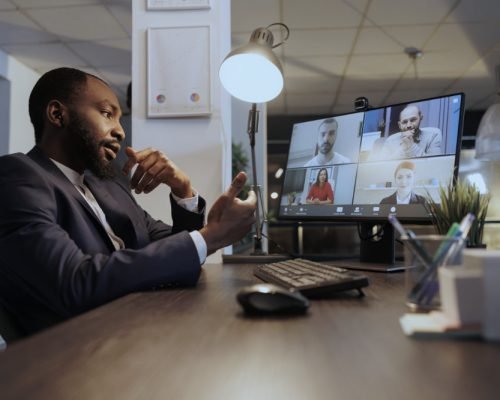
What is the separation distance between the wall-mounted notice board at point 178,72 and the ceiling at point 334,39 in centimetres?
188

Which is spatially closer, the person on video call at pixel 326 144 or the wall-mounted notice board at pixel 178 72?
the person on video call at pixel 326 144

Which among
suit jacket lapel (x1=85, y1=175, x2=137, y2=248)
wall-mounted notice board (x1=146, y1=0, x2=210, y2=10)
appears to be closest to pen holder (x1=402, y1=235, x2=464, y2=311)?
suit jacket lapel (x1=85, y1=175, x2=137, y2=248)

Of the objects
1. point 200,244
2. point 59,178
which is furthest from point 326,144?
point 59,178

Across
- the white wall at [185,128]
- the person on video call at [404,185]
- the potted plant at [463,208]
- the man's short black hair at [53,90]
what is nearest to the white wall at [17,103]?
the white wall at [185,128]

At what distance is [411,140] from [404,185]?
126 millimetres

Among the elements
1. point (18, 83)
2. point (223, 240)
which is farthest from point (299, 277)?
point (18, 83)

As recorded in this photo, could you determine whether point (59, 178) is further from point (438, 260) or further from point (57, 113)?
point (438, 260)

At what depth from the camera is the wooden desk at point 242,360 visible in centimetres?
36

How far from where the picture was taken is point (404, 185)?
4.01ft

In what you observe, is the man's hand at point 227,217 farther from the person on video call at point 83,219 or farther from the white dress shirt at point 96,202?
the white dress shirt at point 96,202

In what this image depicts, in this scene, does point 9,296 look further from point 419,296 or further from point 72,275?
point 419,296

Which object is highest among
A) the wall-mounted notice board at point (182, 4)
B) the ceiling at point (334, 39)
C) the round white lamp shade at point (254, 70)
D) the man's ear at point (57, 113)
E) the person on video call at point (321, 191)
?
the ceiling at point (334, 39)

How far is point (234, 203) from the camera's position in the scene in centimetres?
98

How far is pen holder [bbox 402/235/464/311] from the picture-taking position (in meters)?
0.57
